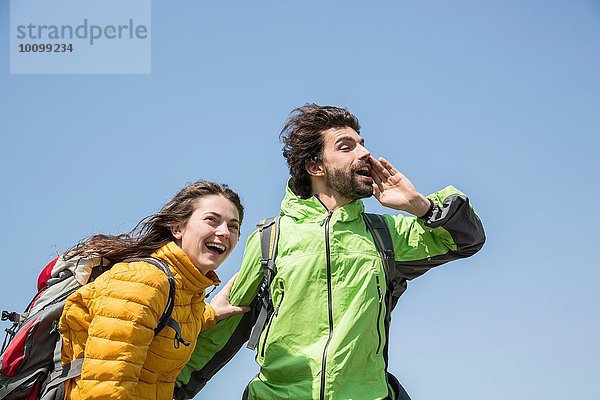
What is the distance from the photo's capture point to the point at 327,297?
22.6 feet

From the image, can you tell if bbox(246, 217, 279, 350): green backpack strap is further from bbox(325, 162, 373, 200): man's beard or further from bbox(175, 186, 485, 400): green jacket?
bbox(325, 162, 373, 200): man's beard

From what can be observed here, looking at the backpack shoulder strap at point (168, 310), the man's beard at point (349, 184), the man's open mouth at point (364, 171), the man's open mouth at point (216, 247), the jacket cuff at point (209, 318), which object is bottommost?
the jacket cuff at point (209, 318)

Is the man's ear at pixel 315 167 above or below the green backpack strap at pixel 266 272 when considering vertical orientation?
above

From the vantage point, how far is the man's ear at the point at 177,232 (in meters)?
6.84

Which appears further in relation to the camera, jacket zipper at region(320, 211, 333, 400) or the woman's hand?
the woman's hand

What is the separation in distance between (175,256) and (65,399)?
4.30ft

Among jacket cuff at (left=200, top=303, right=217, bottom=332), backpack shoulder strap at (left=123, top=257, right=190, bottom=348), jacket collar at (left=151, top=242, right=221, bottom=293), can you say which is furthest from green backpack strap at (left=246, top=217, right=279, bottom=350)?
backpack shoulder strap at (left=123, top=257, right=190, bottom=348)

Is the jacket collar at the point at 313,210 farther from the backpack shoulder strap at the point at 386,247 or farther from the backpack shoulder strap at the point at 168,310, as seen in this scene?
the backpack shoulder strap at the point at 168,310

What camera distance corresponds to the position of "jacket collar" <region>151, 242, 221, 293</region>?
6449mm

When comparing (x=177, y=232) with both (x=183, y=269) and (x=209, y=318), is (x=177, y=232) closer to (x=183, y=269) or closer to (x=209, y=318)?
(x=183, y=269)

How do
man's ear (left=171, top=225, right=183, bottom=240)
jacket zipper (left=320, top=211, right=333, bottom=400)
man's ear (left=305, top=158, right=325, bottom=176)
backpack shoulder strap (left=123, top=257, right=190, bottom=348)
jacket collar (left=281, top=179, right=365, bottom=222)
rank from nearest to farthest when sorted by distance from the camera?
backpack shoulder strap (left=123, top=257, right=190, bottom=348) < jacket zipper (left=320, top=211, right=333, bottom=400) < man's ear (left=171, top=225, right=183, bottom=240) < jacket collar (left=281, top=179, right=365, bottom=222) < man's ear (left=305, top=158, right=325, bottom=176)

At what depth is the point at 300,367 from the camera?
6.73 m

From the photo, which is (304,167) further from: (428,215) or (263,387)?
(263,387)

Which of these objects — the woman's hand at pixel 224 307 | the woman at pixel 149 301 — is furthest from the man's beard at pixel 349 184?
the woman's hand at pixel 224 307
